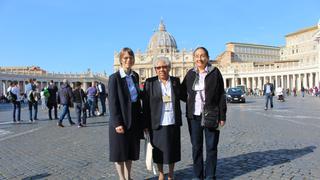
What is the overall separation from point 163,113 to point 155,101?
0.63ft

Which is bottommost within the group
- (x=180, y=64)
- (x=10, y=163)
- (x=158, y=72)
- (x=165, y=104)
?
(x=10, y=163)

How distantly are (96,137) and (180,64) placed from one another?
4668 inches

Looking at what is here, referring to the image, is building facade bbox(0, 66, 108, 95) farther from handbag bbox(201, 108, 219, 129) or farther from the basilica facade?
handbag bbox(201, 108, 219, 129)

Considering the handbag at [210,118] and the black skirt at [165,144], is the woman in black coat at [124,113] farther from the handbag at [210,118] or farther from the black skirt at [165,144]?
the handbag at [210,118]

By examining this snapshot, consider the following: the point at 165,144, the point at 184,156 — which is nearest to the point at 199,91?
the point at 165,144

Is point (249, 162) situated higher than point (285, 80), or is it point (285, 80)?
point (285, 80)

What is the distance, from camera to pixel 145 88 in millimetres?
5164

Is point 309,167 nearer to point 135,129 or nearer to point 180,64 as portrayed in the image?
point 135,129

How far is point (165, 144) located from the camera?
5.05 meters

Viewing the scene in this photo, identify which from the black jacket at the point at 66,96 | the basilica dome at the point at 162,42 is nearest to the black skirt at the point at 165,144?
the black jacket at the point at 66,96

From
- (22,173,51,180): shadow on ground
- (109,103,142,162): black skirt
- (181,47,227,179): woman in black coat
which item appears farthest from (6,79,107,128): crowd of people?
(181,47,227,179): woman in black coat

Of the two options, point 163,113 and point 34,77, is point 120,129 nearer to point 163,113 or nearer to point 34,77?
point 163,113

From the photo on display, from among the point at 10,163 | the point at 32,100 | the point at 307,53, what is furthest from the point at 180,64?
the point at 10,163

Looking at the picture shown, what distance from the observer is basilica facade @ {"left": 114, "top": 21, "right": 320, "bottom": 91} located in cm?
7981
